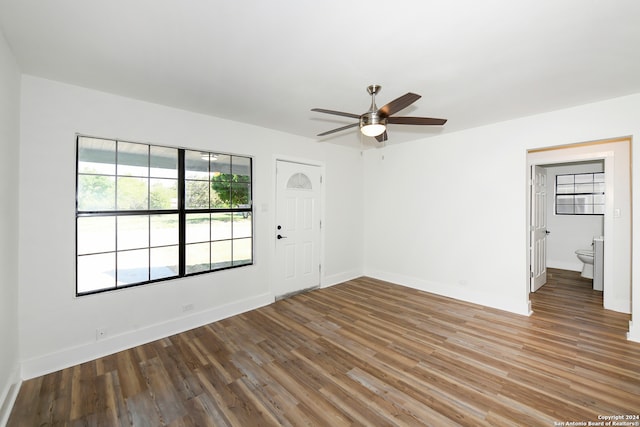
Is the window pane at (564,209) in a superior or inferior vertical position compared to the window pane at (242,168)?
inferior

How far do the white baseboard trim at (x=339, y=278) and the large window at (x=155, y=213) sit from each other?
159 centimetres

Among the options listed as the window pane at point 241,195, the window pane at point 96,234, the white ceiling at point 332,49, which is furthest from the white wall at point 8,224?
the window pane at point 241,195

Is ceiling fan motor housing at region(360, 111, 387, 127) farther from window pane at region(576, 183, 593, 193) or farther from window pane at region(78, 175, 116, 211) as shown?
window pane at region(576, 183, 593, 193)

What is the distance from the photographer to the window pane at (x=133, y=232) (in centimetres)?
281

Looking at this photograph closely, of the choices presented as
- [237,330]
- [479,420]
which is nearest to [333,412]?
[479,420]

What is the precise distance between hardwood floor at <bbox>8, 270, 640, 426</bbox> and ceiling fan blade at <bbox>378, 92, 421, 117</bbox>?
223 cm

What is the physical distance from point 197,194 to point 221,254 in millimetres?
842

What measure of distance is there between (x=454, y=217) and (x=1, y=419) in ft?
16.6

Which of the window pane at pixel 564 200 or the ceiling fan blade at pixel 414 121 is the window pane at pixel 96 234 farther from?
the window pane at pixel 564 200

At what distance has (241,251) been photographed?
378cm

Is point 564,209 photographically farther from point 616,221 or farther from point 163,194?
point 163,194

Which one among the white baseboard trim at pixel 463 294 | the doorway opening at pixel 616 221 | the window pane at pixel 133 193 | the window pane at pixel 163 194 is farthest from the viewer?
the white baseboard trim at pixel 463 294

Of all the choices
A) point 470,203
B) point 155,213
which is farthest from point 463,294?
point 155,213

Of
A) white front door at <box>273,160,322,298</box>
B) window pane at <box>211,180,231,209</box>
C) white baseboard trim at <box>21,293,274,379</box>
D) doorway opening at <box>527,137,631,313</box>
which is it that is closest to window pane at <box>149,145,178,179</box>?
window pane at <box>211,180,231,209</box>
